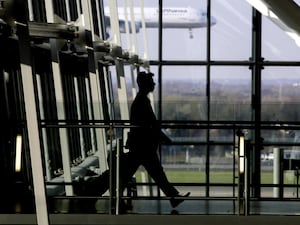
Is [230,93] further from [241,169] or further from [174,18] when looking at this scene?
[241,169]

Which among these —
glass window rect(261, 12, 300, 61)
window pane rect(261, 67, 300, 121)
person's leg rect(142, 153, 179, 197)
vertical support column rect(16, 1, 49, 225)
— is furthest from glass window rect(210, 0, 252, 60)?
vertical support column rect(16, 1, 49, 225)

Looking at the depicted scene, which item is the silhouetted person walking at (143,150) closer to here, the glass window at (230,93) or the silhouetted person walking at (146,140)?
the silhouetted person walking at (146,140)

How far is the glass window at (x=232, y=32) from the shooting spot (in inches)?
575

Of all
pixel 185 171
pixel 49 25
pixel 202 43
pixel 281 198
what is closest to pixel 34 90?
pixel 49 25

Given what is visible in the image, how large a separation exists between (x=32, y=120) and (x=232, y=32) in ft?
30.0

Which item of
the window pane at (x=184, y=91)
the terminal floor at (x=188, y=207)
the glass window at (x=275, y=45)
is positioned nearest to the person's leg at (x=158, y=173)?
the terminal floor at (x=188, y=207)

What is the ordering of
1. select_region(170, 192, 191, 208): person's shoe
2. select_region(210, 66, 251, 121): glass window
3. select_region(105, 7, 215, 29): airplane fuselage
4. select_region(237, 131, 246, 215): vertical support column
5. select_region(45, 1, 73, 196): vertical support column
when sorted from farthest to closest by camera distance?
select_region(210, 66, 251, 121): glass window, select_region(105, 7, 215, 29): airplane fuselage, select_region(45, 1, 73, 196): vertical support column, select_region(170, 192, 191, 208): person's shoe, select_region(237, 131, 246, 215): vertical support column

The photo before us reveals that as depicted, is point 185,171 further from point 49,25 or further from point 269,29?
point 269,29

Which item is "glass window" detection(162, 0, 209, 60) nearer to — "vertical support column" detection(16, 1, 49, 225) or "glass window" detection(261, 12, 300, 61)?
"glass window" detection(261, 12, 300, 61)

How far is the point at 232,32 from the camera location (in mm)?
14609

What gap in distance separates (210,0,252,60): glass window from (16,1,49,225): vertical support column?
8.82m

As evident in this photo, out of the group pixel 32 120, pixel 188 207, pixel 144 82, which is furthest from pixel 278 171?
pixel 32 120

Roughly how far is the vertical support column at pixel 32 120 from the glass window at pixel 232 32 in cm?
882

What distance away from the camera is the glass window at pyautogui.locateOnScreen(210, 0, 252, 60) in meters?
14.6
